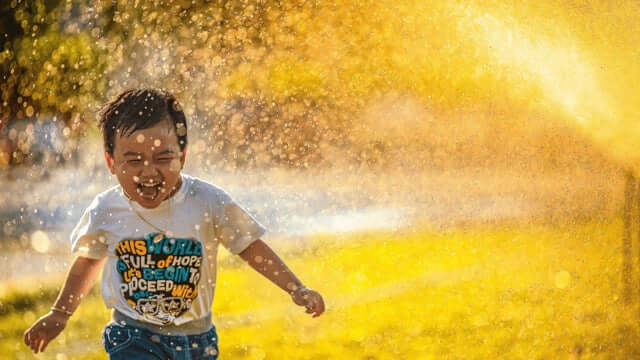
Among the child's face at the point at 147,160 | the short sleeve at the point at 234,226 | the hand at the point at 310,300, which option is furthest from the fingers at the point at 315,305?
the child's face at the point at 147,160

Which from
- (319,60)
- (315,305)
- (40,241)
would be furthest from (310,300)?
(40,241)

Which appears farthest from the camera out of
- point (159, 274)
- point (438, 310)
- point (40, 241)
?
point (40, 241)

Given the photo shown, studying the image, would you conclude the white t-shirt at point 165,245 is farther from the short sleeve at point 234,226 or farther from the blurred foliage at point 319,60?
the blurred foliage at point 319,60

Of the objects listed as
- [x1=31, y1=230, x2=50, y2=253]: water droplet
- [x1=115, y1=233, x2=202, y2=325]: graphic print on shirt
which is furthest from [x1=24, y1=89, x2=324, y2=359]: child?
[x1=31, y1=230, x2=50, y2=253]: water droplet

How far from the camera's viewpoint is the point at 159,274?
87.0 inches

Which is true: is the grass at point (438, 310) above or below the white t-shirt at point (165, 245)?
above

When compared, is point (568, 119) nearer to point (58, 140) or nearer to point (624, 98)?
point (624, 98)

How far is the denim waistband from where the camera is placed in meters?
2.27

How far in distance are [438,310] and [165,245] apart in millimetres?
2284

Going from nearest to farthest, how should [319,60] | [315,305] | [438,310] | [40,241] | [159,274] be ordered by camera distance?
[159,274]
[315,305]
[438,310]
[319,60]
[40,241]

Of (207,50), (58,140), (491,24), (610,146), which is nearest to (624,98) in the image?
(610,146)

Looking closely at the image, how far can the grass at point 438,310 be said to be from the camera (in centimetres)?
360

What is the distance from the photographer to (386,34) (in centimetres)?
473

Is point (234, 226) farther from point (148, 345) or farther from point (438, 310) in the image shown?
point (438, 310)
